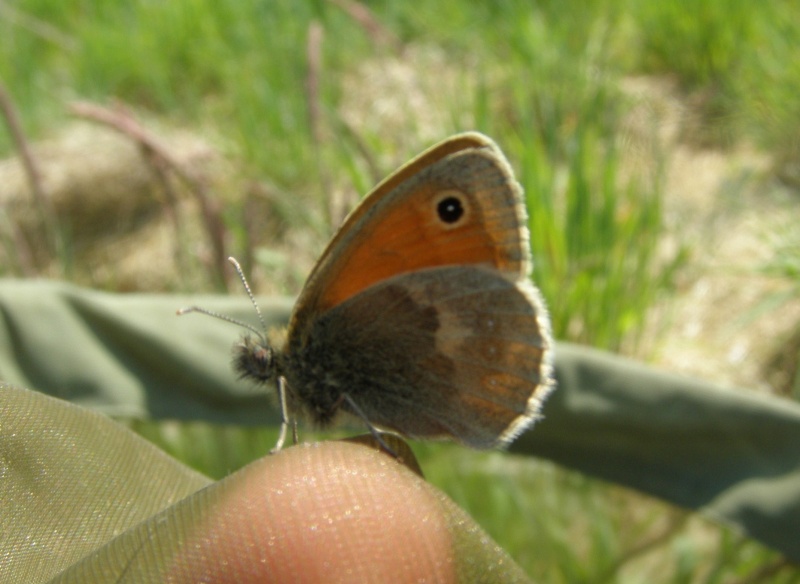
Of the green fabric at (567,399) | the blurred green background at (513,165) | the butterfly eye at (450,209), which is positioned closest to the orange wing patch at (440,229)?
the butterfly eye at (450,209)

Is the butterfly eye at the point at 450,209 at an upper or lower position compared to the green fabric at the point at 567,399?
upper

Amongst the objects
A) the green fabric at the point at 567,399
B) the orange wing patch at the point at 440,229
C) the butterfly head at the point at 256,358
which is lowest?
the green fabric at the point at 567,399

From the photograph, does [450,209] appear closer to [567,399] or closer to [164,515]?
[567,399]

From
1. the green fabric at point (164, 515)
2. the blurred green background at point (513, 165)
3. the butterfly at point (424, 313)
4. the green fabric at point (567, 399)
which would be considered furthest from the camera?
the blurred green background at point (513, 165)

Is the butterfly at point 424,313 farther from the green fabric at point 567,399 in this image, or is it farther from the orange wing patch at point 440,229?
the green fabric at point 567,399

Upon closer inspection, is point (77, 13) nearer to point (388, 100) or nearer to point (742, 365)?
point (388, 100)

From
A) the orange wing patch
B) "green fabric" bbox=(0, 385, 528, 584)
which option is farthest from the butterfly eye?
"green fabric" bbox=(0, 385, 528, 584)
